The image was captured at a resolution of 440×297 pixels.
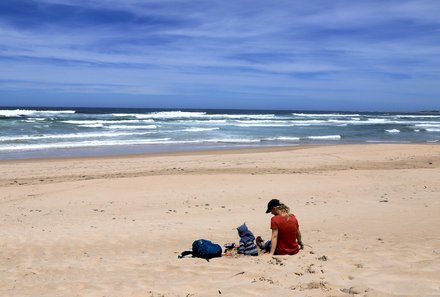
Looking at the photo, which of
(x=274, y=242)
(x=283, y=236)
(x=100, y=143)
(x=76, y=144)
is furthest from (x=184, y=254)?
(x=100, y=143)

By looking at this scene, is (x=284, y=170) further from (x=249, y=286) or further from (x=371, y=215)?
(x=249, y=286)

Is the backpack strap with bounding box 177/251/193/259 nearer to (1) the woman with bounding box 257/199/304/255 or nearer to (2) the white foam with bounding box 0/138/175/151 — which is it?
(1) the woman with bounding box 257/199/304/255

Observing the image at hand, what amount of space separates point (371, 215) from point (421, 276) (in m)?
4.26

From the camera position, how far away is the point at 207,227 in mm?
8125

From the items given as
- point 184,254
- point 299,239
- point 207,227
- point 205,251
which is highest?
point 299,239

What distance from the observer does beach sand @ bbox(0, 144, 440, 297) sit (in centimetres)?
483

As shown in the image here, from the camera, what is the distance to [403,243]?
6461mm

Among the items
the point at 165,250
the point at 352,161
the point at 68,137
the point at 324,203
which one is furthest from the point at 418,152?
the point at 68,137

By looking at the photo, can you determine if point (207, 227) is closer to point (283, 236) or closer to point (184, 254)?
point (184, 254)

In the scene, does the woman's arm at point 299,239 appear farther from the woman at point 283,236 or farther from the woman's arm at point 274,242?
the woman's arm at point 274,242

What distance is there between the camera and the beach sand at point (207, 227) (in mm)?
4828

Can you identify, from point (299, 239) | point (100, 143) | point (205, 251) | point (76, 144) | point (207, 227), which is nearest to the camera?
point (205, 251)

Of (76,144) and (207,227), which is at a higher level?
(76,144)

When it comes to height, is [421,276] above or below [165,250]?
above
